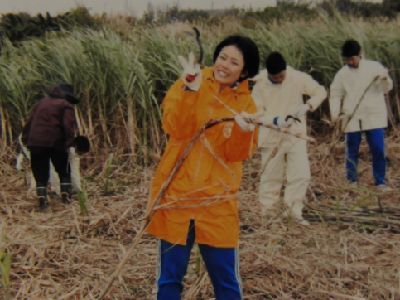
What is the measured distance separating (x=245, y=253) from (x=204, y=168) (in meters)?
1.33

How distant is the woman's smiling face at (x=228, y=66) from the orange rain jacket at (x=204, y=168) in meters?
0.03

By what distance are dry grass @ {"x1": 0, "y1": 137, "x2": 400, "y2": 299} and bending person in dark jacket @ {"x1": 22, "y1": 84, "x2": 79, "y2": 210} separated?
34cm

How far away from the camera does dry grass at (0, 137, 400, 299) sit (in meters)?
3.54

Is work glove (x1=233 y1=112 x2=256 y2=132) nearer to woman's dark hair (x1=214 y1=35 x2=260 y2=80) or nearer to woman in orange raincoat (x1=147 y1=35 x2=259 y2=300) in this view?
woman in orange raincoat (x1=147 y1=35 x2=259 y2=300)

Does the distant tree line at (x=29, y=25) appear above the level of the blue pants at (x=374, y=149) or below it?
above

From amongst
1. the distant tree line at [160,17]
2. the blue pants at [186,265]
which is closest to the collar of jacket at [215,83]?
the blue pants at [186,265]

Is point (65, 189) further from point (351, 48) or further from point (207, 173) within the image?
point (207, 173)

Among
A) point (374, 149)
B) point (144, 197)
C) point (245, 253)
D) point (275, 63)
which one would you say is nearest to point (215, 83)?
point (245, 253)

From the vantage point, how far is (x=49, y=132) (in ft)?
19.6

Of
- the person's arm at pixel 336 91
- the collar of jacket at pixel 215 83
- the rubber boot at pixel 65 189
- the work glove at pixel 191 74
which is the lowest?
the rubber boot at pixel 65 189

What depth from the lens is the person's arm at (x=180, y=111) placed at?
2619mm

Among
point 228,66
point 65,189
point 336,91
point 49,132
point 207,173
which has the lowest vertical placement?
point 65,189

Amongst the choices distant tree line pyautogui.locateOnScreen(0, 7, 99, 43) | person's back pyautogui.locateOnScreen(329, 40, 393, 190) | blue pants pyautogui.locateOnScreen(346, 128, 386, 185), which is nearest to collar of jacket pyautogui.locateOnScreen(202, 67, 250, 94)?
person's back pyautogui.locateOnScreen(329, 40, 393, 190)

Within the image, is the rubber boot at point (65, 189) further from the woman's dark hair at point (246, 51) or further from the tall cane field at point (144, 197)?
the woman's dark hair at point (246, 51)
